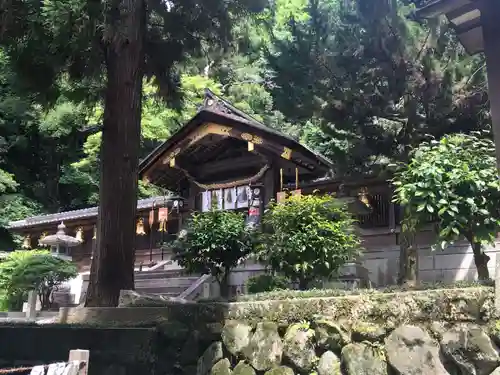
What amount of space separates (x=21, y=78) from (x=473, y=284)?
9.20 metres

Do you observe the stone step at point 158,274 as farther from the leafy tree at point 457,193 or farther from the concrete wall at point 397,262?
the leafy tree at point 457,193

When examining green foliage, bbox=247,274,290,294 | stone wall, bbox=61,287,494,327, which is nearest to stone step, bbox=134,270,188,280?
green foliage, bbox=247,274,290,294

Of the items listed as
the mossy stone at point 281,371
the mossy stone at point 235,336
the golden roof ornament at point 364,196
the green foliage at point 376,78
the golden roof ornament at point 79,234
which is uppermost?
the green foliage at point 376,78

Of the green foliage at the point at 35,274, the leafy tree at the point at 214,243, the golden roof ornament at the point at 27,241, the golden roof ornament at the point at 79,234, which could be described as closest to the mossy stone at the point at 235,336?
the leafy tree at the point at 214,243

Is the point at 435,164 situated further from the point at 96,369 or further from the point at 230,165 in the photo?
the point at 230,165

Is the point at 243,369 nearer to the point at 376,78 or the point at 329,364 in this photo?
the point at 329,364

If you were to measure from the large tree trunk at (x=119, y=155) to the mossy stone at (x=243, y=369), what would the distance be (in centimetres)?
333

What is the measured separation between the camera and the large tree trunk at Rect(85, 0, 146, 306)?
341 inches

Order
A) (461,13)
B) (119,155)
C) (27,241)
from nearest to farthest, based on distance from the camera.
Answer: (461,13) < (119,155) < (27,241)

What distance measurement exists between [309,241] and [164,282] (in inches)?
301

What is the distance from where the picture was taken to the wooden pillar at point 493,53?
4.70 metres

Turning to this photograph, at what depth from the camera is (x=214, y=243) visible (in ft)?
34.1

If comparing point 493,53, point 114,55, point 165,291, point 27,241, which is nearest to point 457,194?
point 493,53

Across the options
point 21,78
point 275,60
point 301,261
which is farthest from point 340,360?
point 21,78
